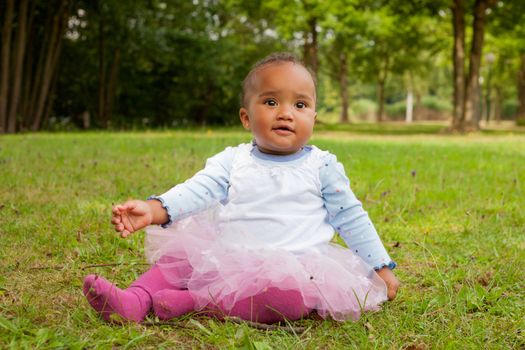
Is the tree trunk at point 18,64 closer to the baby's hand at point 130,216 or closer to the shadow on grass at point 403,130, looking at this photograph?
the shadow on grass at point 403,130

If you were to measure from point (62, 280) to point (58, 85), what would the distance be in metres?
19.3

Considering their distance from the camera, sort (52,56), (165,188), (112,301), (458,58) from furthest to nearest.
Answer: (458,58) < (52,56) < (165,188) < (112,301)

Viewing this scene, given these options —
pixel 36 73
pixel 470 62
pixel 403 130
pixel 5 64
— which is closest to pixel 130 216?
pixel 5 64

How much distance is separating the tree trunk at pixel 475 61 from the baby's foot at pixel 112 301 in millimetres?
19331

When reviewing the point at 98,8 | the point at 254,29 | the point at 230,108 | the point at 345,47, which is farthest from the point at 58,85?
the point at 345,47

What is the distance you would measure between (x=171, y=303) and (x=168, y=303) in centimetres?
1

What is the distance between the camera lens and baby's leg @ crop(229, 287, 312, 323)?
2.29 m

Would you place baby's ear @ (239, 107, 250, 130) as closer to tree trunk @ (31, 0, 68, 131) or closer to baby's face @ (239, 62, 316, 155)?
baby's face @ (239, 62, 316, 155)

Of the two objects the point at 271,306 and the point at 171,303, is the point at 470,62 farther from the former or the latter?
the point at 171,303

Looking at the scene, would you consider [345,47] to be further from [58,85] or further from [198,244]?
[198,244]

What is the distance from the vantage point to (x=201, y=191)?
259cm

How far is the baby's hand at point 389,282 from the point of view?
254 centimetres

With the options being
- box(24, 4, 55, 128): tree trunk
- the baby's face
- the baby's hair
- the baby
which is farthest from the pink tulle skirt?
box(24, 4, 55, 128): tree trunk

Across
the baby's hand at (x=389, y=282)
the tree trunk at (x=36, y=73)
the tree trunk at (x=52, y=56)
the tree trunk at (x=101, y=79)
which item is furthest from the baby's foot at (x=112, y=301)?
the tree trunk at (x=101, y=79)
